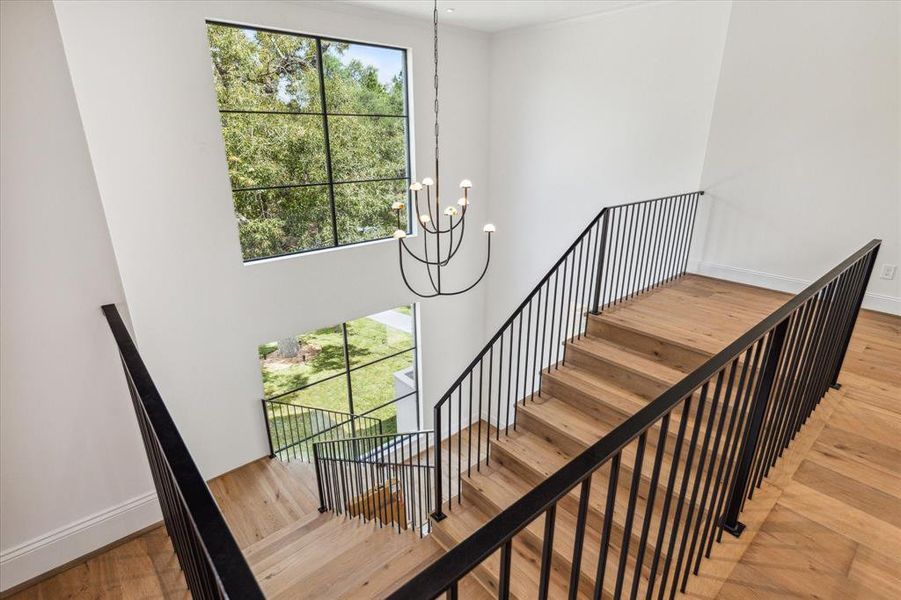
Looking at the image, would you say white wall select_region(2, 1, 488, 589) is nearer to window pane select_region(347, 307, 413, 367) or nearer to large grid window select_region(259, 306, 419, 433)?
large grid window select_region(259, 306, 419, 433)

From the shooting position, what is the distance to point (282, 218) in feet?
22.8

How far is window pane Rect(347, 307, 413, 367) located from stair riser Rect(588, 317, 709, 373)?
5.87m

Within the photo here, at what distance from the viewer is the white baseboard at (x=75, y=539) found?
2.26 meters

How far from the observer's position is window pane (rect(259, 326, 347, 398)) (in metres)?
11.8

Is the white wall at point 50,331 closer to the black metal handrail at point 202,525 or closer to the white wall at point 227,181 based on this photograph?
the white wall at point 227,181

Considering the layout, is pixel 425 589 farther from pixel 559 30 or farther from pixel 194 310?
pixel 559 30

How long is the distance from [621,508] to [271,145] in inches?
280

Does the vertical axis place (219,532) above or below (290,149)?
below

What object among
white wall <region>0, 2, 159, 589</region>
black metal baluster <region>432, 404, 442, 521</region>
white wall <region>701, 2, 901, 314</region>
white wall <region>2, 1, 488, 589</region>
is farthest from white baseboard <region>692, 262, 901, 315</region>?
white wall <region>0, 2, 159, 589</region>

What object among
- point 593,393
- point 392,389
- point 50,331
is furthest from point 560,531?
point 392,389

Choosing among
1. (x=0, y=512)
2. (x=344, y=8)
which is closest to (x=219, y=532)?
(x=0, y=512)

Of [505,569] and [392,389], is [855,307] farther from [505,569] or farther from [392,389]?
[392,389]

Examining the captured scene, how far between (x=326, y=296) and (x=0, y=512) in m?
3.93

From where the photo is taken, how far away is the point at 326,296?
594 cm
